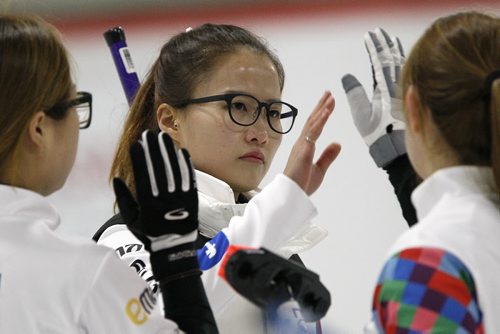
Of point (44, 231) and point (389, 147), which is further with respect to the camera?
point (389, 147)

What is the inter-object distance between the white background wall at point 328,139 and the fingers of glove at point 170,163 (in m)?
1.18

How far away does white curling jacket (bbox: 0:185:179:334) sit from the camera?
1.59 meters

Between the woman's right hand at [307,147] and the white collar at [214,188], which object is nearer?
the woman's right hand at [307,147]

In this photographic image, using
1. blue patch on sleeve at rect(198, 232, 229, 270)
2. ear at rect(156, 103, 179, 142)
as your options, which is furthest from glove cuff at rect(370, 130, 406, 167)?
ear at rect(156, 103, 179, 142)

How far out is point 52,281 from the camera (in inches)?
63.0

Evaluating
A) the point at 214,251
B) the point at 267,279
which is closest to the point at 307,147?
the point at 214,251

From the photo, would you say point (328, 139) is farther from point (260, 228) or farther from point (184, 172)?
point (184, 172)

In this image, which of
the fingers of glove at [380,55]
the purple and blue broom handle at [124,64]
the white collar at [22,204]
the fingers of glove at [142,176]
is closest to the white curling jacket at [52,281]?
the white collar at [22,204]

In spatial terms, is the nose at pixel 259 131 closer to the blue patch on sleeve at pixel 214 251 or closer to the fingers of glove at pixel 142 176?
the blue patch on sleeve at pixel 214 251

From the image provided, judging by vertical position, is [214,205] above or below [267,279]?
below

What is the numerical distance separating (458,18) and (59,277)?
2.25 ft

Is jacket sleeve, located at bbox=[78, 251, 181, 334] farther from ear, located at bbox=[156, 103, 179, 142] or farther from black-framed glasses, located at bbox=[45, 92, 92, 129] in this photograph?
ear, located at bbox=[156, 103, 179, 142]

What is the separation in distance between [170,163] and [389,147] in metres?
0.42

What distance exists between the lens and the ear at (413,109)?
5.05 ft
